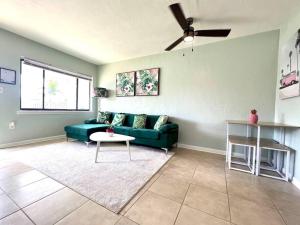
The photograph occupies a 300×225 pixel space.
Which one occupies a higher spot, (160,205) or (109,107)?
(109,107)

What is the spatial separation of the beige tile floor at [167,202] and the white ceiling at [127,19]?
8.85 feet

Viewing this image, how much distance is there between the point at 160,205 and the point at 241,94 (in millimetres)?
2920

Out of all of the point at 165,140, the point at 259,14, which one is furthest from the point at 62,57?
the point at 259,14

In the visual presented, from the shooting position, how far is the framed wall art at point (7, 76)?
3119mm

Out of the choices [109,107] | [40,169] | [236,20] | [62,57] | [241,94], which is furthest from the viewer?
[109,107]

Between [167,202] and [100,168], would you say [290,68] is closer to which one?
[167,202]

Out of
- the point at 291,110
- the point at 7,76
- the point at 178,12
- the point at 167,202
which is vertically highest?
the point at 178,12

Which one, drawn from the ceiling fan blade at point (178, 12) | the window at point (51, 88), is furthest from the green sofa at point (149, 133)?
the ceiling fan blade at point (178, 12)

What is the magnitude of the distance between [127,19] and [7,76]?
308 centimetres

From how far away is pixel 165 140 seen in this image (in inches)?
125

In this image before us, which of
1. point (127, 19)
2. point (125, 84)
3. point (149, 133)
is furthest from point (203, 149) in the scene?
point (127, 19)

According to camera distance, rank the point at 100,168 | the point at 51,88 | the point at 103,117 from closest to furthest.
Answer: the point at 100,168, the point at 51,88, the point at 103,117

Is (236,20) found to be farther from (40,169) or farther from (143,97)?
(40,169)

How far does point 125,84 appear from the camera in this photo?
15.5 feet
